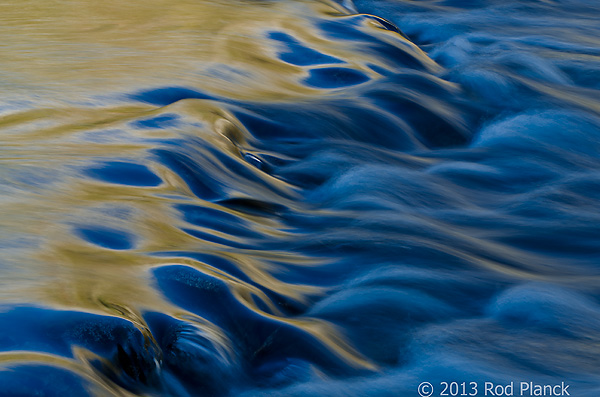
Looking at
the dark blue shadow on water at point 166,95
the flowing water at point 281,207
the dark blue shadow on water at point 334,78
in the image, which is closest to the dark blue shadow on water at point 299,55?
the flowing water at point 281,207

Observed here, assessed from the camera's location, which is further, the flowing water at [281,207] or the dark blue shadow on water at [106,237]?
the dark blue shadow on water at [106,237]

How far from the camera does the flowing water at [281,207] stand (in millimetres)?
2320

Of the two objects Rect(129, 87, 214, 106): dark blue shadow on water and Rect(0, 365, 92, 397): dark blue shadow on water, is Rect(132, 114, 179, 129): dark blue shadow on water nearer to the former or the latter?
Rect(129, 87, 214, 106): dark blue shadow on water

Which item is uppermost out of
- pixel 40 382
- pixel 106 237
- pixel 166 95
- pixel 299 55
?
pixel 299 55

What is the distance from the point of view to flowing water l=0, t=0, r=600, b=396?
91.4 inches

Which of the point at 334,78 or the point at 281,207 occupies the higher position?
the point at 334,78

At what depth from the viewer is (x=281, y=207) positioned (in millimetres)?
3643

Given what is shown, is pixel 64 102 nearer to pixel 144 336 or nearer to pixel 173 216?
pixel 173 216

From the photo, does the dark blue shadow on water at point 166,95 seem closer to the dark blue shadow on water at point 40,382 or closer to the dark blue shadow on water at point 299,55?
the dark blue shadow on water at point 299,55

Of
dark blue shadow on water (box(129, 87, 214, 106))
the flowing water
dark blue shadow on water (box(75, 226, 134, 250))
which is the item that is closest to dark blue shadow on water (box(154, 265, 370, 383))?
the flowing water

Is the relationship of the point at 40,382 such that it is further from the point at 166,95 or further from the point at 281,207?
the point at 166,95

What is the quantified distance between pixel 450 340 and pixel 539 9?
6.25 meters

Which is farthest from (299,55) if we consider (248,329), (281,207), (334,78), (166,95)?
(248,329)

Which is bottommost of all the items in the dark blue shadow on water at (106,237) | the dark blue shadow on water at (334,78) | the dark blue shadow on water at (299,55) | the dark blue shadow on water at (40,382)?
the dark blue shadow on water at (40,382)
